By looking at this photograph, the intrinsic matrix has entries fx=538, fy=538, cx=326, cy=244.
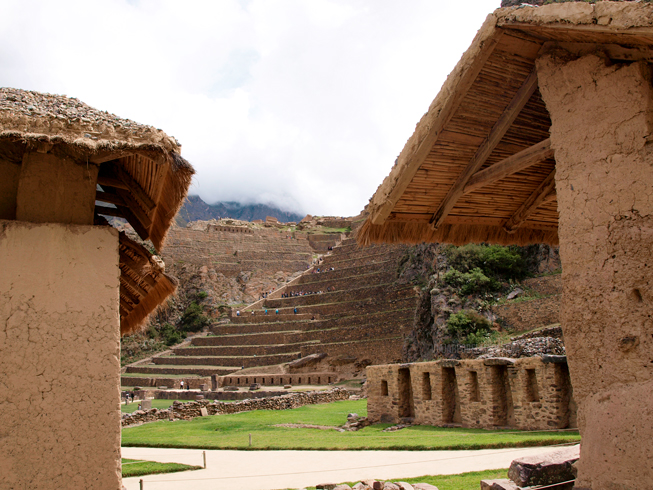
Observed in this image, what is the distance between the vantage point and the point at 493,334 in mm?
22078

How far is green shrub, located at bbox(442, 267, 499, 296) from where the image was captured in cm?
2508

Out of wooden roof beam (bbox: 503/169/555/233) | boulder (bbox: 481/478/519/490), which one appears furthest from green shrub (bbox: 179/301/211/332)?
boulder (bbox: 481/478/519/490)

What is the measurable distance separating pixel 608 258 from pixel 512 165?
148 centimetres

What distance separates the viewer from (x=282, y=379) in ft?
109

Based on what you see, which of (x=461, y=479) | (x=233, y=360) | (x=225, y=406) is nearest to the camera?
(x=461, y=479)

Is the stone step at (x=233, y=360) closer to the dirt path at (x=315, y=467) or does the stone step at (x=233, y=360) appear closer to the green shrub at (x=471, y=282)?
the green shrub at (x=471, y=282)

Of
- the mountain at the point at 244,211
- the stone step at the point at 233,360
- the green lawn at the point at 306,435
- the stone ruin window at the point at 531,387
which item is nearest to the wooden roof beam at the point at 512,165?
the green lawn at the point at 306,435

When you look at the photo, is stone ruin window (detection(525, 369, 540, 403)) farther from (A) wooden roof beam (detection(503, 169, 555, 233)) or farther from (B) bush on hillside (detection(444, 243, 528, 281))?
(B) bush on hillside (detection(444, 243, 528, 281))

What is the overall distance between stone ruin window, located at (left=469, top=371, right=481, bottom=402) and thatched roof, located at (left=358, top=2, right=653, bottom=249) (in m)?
5.72

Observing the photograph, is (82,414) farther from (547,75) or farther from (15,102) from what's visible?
(547,75)

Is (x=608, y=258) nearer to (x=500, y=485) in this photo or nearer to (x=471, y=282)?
(x=500, y=485)

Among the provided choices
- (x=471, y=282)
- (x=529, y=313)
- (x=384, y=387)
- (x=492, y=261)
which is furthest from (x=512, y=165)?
(x=492, y=261)

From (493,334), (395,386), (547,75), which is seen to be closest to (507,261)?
(493,334)

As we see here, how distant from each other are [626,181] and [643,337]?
939 millimetres
